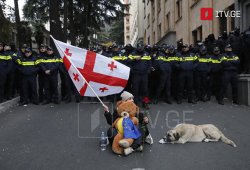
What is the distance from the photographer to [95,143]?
714 cm

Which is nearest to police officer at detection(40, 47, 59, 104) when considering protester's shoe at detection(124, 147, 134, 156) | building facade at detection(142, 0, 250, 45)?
protester's shoe at detection(124, 147, 134, 156)

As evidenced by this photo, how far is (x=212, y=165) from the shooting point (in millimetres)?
5625

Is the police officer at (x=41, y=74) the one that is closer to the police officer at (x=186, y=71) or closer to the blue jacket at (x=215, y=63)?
the police officer at (x=186, y=71)

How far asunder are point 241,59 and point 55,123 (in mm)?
7262

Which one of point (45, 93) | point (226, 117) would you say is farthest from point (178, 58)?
point (45, 93)

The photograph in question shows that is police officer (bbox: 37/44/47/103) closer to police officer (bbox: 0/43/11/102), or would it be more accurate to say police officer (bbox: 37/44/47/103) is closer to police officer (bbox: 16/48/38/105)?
police officer (bbox: 16/48/38/105)

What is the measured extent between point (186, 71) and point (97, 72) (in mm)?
6220

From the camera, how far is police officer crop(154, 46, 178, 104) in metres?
12.1

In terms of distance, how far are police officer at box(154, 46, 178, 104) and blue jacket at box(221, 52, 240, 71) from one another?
5.57 ft

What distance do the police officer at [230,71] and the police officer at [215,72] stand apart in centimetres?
28

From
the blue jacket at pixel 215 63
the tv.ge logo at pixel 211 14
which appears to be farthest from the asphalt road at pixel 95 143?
the tv.ge logo at pixel 211 14

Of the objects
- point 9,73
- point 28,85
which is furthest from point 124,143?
point 9,73

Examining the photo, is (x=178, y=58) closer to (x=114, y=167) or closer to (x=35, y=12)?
(x=114, y=167)

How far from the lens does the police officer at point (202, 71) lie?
1230 cm
